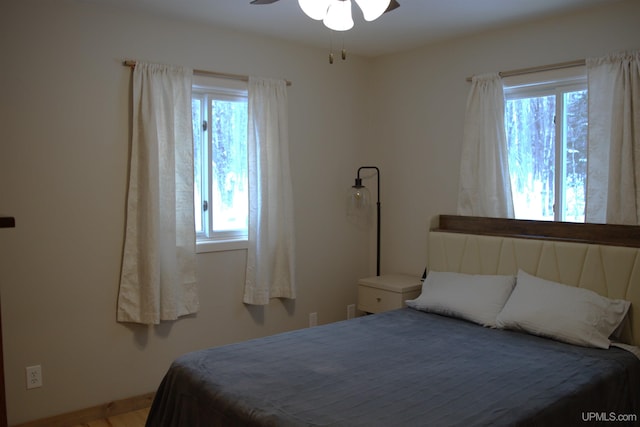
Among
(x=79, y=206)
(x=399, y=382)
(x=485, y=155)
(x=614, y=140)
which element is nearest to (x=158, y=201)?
(x=79, y=206)

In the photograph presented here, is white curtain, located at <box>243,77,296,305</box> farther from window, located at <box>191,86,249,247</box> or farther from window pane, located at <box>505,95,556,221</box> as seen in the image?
window pane, located at <box>505,95,556,221</box>

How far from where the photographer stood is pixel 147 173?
3.40 m

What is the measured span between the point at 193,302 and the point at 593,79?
9.69 feet

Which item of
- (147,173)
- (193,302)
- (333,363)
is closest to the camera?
(333,363)

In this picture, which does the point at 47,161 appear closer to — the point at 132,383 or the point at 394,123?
the point at 132,383

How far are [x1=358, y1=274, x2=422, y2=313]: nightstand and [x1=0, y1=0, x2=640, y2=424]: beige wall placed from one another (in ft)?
0.99

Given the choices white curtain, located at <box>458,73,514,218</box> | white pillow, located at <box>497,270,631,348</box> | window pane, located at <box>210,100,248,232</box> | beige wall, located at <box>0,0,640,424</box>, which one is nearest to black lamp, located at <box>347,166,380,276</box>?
beige wall, located at <box>0,0,640,424</box>

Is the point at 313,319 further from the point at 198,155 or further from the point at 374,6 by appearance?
the point at 374,6

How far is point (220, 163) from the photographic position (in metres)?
3.91

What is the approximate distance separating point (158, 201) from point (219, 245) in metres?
0.60

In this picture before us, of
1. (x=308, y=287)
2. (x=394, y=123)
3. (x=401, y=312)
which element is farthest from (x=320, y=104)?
(x=401, y=312)

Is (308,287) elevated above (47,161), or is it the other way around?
(47,161)

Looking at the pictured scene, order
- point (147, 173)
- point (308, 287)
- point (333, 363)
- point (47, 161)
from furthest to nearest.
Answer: point (308, 287), point (147, 173), point (47, 161), point (333, 363)

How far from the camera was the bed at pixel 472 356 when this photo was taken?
212 centimetres
